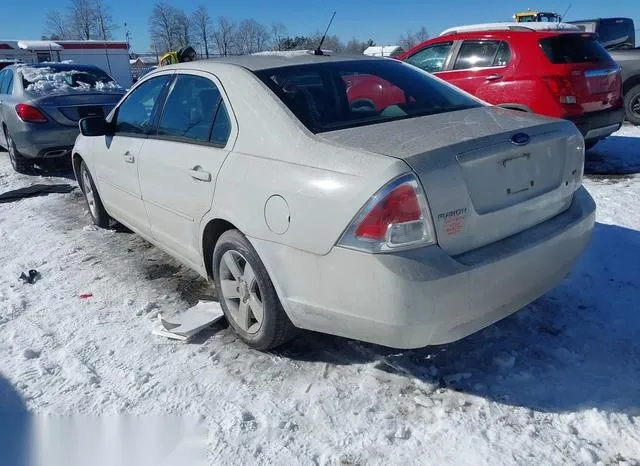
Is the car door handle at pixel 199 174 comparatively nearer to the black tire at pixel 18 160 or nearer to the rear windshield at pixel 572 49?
the rear windshield at pixel 572 49

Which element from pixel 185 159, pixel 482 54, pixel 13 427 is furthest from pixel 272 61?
pixel 482 54

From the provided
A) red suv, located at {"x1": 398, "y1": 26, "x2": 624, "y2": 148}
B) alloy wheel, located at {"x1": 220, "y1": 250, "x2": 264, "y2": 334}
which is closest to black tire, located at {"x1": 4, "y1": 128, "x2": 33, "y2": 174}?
alloy wheel, located at {"x1": 220, "y1": 250, "x2": 264, "y2": 334}

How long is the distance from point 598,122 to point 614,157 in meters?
1.22

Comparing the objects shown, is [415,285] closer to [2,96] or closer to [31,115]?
[31,115]

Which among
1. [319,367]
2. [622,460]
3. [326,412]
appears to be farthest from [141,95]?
[622,460]

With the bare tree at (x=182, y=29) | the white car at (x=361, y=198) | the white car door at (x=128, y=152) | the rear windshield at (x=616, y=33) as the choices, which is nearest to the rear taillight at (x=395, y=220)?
the white car at (x=361, y=198)

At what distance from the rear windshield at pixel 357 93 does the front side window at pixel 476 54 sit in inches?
141

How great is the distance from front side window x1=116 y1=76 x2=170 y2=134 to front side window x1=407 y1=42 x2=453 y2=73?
450 cm

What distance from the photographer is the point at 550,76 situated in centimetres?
609

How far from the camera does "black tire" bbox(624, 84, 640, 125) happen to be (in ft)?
30.7

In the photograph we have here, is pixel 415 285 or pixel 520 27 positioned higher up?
pixel 520 27

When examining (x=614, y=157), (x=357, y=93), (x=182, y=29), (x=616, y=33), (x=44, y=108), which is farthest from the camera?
(x=182, y=29)

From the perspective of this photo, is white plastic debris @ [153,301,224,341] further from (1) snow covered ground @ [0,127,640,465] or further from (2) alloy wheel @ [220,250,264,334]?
(2) alloy wheel @ [220,250,264,334]

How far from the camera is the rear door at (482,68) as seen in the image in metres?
6.50
